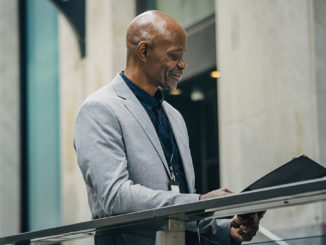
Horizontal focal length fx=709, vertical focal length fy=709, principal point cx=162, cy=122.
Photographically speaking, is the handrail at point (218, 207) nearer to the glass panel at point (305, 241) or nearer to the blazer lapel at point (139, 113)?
the glass panel at point (305, 241)

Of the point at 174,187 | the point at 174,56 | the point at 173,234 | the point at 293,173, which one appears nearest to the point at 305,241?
the point at 293,173

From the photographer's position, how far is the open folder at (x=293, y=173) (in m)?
2.19

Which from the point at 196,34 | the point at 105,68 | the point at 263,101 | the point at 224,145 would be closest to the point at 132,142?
the point at 263,101

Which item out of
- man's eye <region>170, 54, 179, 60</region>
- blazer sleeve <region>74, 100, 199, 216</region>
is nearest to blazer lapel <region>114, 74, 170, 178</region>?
blazer sleeve <region>74, 100, 199, 216</region>

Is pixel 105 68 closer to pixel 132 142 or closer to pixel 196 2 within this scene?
pixel 196 2

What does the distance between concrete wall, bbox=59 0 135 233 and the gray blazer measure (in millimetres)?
6731

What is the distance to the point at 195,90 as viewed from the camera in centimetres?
1023

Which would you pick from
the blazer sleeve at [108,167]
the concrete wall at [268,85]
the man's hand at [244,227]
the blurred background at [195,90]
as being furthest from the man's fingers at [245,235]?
the concrete wall at [268,85]

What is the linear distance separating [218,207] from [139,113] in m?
0.97

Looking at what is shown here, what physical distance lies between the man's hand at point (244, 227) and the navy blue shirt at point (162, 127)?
39cm

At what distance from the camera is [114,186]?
2.63m

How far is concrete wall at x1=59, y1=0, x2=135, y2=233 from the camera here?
9.74 m

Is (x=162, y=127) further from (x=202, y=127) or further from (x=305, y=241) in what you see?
(x=202, y=127)

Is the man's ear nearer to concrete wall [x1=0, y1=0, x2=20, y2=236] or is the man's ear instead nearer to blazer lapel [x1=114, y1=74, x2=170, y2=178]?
blazer lapel [x1=114, y1=74, x2=170, y2=178]
